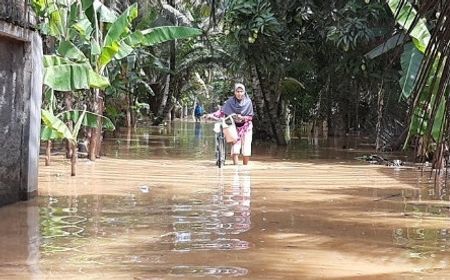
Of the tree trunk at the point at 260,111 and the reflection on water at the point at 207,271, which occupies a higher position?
the tree trunk at the point at 260,111

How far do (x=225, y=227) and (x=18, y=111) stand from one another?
119 inches

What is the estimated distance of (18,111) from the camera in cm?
786

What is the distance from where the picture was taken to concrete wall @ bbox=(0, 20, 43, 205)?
302 inches

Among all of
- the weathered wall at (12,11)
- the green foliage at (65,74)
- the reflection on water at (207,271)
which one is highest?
the weathered wall at (12,11)

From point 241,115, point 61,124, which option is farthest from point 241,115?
point 61,124

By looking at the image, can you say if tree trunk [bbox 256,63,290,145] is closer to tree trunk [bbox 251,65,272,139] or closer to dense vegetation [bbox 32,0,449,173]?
dense vegetation [bbox 32,0,449,173]

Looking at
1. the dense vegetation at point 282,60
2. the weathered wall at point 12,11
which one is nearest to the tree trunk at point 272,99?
the dense vegetation at point 282,60

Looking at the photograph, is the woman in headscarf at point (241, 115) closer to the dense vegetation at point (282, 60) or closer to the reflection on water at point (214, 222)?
the dense vegetation at point (282, 60)

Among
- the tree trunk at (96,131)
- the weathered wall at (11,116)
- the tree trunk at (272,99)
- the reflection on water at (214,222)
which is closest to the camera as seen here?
the reflection on water at (214,222)

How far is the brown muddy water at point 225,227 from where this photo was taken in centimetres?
485

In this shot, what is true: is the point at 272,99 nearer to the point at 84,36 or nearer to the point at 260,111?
the point at 260,111

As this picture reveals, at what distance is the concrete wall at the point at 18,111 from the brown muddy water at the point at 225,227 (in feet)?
1.05

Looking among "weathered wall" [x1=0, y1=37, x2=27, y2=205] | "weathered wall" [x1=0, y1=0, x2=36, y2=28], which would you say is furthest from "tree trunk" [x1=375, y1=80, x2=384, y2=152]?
"weathered wall" [x1=0, y1=0, x2=36, y2=28]

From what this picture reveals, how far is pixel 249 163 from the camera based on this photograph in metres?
14.1
